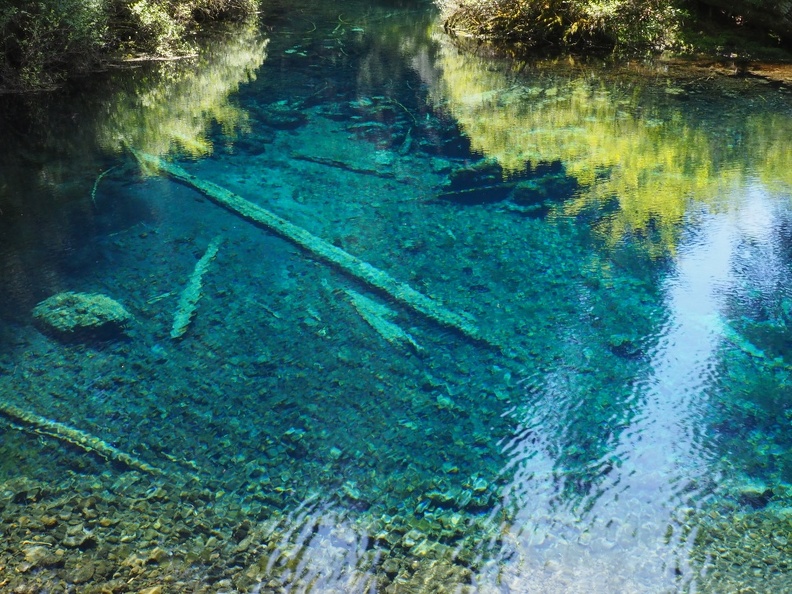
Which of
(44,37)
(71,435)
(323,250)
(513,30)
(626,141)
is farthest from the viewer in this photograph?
(513,30)

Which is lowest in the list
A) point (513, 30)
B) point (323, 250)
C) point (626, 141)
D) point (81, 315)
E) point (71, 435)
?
point (71, 435)

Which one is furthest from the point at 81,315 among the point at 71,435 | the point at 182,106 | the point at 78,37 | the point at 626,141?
the point at 78,37

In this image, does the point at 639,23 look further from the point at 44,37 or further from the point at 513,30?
the point at 44,37

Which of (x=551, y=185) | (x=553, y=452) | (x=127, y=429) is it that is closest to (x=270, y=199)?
(x=551, y=185)

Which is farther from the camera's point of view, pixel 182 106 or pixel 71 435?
pixel 182 106

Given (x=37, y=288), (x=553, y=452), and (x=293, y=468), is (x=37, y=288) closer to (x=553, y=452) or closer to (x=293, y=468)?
(x=293, y=468)

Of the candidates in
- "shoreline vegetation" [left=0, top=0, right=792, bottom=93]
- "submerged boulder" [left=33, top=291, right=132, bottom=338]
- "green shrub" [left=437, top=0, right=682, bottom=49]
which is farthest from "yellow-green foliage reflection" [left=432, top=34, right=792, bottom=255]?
"submerged boulder" [left=33, top=291, right=132, bottom=338]

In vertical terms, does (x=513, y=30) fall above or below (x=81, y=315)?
above
